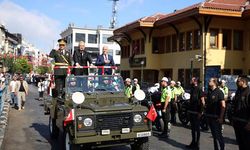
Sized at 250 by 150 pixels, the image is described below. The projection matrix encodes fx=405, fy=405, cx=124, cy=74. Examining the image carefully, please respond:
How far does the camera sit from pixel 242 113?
25.8ft

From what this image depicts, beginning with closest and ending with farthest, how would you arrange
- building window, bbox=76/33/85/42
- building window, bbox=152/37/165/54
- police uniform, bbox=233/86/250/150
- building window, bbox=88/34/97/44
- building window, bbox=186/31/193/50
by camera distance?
police uniform, bbox=233/86/250/150 < building window, bbox=186/31/193/50 < building window, bbox=152/37/165/54 < building window, bbox=76/33/85/42 < building window, bbox=88/34/97/44

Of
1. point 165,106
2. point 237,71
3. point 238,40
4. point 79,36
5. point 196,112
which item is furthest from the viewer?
point 79,36

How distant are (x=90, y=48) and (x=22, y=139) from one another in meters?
80.8

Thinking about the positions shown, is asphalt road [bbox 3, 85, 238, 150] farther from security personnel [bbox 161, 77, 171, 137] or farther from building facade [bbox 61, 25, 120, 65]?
building facade [bbox 61, 25, 120, 65]

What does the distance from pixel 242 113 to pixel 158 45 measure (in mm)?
28625

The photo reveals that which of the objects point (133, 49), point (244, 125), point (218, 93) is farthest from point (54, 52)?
point (133, 49)

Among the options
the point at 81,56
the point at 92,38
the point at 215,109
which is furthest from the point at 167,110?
the point at 92,38

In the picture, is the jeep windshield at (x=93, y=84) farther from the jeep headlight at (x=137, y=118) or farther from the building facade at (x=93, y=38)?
the building facade at (x=93, y=38)

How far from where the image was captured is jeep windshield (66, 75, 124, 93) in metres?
9.73

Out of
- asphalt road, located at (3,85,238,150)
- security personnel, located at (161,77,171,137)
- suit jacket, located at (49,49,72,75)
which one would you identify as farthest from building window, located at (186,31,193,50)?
suit jacket, located at (49,49,72,75)

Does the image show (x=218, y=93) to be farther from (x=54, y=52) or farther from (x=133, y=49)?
(x=133, y=49)

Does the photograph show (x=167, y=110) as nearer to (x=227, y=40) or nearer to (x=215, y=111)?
(x=215, y=111)

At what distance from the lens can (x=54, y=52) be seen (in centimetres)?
1187

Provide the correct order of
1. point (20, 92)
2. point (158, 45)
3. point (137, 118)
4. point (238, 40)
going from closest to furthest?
point (137, 118)
point (20, 92)
point (238, 40)
point (158, 45)
